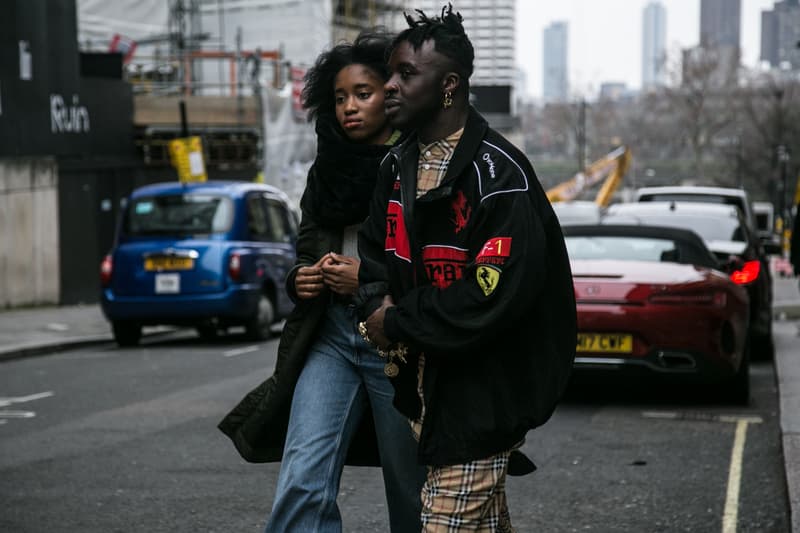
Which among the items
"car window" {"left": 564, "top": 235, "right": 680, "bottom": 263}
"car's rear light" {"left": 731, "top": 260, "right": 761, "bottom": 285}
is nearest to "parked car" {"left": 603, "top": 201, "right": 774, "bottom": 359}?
"car's rear light" {"left": 731, "top": 260, "right": 761, "bottom": 285}

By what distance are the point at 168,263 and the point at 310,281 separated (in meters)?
11.3

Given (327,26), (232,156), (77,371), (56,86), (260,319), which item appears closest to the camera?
(77,371)

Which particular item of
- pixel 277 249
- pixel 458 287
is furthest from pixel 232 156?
pixel 458 287

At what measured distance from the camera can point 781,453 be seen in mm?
7406

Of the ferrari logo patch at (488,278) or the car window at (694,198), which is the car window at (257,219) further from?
the ferrari logo patch at (488,278)

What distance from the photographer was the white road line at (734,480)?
5.82 m

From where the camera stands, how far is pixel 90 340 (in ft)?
51.8

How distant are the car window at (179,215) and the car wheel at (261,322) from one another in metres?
1.01

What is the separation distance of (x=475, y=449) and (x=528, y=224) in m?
0.53

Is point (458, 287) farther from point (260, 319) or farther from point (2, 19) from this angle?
point (2, 19)

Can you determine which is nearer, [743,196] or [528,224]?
[528,224]

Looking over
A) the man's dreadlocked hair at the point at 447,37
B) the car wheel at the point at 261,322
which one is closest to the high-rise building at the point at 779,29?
the car wheel at the point at 261,322

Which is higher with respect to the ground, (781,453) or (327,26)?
(327,26)

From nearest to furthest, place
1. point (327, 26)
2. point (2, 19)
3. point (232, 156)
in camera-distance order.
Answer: point (2, 19)
point (232, 156)
point (327, 26)
